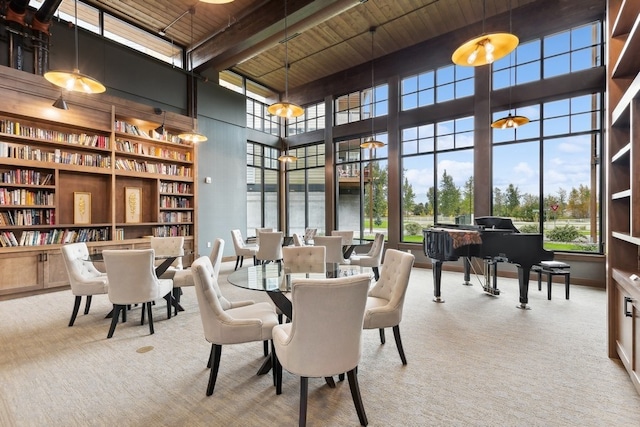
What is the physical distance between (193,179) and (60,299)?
3.47 m

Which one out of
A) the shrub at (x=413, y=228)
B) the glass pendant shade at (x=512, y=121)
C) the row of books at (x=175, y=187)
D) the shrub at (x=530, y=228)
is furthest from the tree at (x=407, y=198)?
the row of books at (x=175, y=187)

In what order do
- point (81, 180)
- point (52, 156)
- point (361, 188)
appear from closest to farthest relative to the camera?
point (52, 156), point (81, 180), point (361, 188)

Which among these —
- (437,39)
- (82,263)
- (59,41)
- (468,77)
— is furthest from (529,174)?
(59,41)

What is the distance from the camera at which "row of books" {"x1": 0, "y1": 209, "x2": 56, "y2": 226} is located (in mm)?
4711

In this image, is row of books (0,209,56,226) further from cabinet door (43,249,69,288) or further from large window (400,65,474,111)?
large window (400,65,474,111)

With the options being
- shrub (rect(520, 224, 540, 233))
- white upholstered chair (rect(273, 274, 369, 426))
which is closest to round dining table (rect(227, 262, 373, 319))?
white upholstered chair (rect(273, 274, 369, 426))

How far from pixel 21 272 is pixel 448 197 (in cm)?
817

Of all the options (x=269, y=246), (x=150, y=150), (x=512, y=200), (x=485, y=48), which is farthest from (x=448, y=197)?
(x=150, y=150)

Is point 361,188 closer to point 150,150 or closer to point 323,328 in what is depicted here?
point 150,150

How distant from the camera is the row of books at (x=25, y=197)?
15.3ft

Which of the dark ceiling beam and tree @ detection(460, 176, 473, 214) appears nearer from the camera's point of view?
the dark ceiling beam

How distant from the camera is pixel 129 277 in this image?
10.4 feet

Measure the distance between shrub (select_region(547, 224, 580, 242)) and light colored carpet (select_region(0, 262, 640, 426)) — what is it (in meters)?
2.52

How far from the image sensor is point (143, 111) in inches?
246
